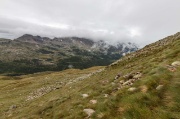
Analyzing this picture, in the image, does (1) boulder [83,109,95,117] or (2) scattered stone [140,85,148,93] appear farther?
(1) boulder [83,109,95,117]

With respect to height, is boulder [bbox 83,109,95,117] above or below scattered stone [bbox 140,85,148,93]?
below

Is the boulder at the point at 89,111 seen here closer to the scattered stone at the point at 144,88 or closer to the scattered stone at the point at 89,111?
the scattered stone at the point at 89,111

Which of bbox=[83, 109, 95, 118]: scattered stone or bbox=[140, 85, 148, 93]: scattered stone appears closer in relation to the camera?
bbox=[140, 85, 148, 93]: scattered stone

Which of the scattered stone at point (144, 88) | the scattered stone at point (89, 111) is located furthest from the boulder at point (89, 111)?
the scattered stone at point (144, 88)

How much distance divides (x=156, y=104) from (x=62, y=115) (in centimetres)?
826

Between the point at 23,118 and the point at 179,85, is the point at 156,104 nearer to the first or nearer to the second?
the point at 179,85

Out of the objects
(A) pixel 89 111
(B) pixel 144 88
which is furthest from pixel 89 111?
(B) pixel 144 88

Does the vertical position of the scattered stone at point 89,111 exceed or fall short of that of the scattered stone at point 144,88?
it falls short

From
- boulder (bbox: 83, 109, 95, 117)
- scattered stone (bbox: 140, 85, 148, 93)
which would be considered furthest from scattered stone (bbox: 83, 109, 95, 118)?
scattered stone (bbox: 140, 85, 148, 93)

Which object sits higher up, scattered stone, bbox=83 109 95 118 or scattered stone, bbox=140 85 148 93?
scattered stone, bbox=140 85 148 93

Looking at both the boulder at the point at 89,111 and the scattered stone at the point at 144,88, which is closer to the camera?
the scattered stone at the point at 144,88

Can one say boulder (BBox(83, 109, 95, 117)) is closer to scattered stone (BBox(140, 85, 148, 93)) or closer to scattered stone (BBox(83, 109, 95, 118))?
scattered stone (BBox(83, 109, 95, 118))

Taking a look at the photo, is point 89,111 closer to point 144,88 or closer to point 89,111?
point 89,111

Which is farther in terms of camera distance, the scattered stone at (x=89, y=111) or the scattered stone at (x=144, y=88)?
the scattered stone at (x=89, y=111)
